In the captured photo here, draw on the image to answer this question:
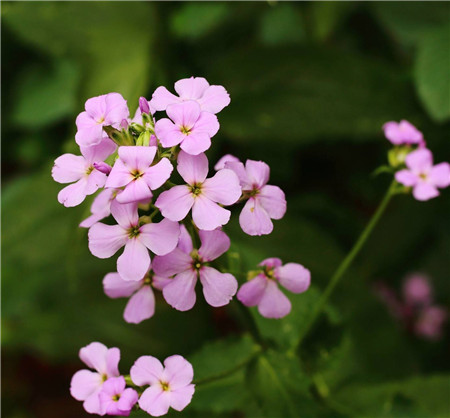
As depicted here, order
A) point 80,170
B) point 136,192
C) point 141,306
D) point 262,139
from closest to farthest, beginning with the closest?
1. point 136,192
2. point 80,170
3. point 141,306
4. point 262,139

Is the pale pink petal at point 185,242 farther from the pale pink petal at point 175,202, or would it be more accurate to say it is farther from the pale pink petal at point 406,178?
the pale pink petal at point 406,178

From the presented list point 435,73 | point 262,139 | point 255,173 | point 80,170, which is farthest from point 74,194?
point 435,73

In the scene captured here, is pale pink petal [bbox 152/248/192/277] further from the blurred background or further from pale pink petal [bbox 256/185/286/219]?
the blurred background

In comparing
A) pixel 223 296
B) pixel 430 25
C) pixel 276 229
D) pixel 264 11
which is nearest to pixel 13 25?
pixel 264 11

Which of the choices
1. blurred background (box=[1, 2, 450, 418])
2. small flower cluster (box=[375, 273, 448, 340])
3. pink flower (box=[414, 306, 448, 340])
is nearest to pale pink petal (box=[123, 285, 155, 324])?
blurred background (box=[1, 2, 450, 418])

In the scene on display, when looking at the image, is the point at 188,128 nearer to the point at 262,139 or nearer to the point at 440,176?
the point at 440,176

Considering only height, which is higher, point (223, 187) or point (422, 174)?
point (223, 187)
